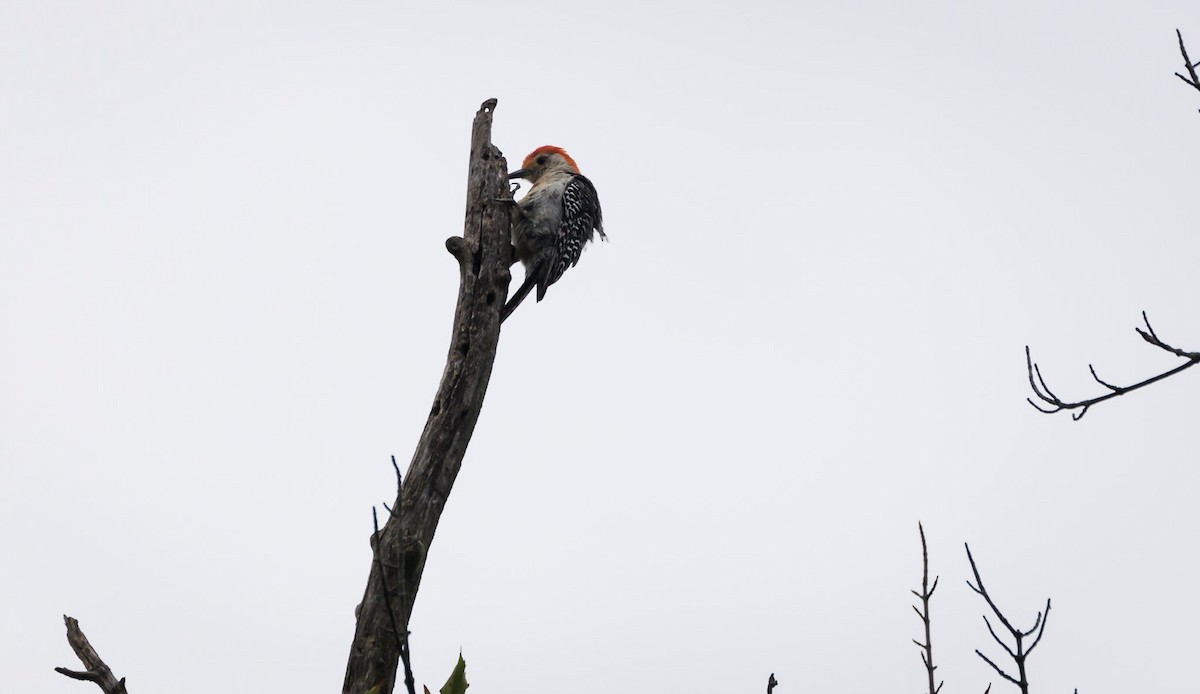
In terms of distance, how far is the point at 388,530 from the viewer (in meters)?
3.88

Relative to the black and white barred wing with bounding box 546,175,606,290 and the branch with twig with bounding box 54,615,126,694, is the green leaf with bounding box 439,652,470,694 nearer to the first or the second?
the branch with twig with bounding box 54,615,126,694

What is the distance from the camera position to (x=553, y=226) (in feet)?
21.6

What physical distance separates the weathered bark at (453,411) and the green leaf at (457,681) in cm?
36

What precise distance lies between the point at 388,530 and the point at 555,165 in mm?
4366

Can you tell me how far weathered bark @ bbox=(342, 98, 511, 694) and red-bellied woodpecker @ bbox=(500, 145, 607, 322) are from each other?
1.09 metres

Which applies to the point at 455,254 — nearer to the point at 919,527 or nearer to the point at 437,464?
the point at 437,464

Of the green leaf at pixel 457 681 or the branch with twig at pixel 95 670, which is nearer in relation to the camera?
the green leaf at pixel 457 681

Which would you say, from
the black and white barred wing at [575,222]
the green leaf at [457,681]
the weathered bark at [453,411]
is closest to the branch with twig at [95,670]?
the weathered bark at [453,411]

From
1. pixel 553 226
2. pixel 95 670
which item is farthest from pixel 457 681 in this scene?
pixel 553 226

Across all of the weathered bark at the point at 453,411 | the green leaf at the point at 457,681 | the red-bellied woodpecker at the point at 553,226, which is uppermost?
the red-bellied woodpecker at the point at 553,226

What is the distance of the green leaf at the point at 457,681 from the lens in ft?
9.83

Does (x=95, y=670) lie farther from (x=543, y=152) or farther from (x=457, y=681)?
(x=543, y=152)

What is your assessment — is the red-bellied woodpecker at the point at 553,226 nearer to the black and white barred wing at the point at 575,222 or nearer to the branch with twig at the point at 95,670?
the black and white barred wing at the point at 575,222

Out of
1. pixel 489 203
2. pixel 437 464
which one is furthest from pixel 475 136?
pixel 437 464
